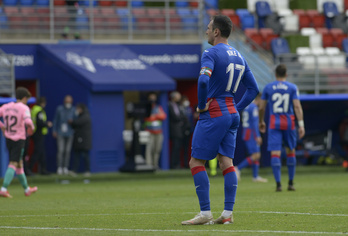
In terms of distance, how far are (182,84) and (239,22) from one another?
3.51 m

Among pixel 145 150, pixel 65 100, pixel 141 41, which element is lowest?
pixel 145 150

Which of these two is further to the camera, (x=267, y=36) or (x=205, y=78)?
(x=267, y=36)

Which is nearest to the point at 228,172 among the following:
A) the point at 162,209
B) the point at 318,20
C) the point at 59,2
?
the point at 162,209

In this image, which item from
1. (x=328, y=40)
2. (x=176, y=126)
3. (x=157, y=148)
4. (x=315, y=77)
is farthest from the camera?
(x=328, y=40)

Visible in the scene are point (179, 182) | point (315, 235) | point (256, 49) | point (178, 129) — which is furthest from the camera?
point (256, 49)

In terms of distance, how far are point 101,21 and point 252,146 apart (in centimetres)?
757

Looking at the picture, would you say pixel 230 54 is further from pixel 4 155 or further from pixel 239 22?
pixel 239 22

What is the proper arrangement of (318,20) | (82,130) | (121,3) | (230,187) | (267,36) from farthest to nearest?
(318,20), (267,36), (121,3), (82,130), (230,187)

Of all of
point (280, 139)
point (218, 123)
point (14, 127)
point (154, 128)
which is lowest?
point (154, 128)

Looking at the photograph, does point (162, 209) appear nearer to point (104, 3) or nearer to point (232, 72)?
point (232, 72)

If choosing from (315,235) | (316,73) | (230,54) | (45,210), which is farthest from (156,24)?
(315,235)

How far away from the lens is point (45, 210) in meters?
12.4

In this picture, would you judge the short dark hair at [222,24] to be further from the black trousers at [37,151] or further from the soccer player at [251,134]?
the black trousers at [37,151]

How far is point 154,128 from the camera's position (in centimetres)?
2403
